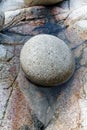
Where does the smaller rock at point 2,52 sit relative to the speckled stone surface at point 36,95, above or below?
above

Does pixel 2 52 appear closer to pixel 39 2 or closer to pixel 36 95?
pixel 36 95

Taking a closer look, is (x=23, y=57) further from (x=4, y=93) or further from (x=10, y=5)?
(x=10, y=5)

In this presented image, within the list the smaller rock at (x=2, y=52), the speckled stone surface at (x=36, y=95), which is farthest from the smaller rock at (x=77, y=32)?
the smaller rock at (x=2, y=52)

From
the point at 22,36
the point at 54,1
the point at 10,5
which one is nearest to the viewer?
the point at 22,36

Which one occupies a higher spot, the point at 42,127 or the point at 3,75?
the point at 3,75

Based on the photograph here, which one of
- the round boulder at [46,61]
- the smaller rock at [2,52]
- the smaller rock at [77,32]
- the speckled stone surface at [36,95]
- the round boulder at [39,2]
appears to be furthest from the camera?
the round boulder at [39,2]

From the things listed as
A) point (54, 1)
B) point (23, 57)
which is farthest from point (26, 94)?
point (54, 1)

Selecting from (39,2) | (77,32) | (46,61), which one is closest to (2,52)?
(46,61)

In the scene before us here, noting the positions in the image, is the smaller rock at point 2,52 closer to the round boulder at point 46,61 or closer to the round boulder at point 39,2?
the round boulder at point 46,61

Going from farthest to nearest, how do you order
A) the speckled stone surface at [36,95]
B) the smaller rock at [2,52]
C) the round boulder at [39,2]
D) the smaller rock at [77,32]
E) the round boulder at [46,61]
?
1. the round boulder at [39,2]
2. the smaller rock at [77,32]
3. the smaller rock at [2,52]
4. the round boulder at [46,61]
5. the speckled stone surface at [36,95]
